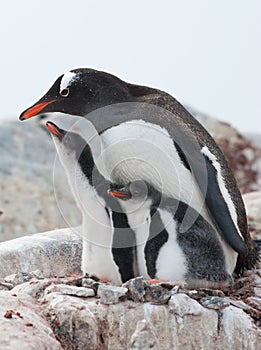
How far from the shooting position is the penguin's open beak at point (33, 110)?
11.7 feet

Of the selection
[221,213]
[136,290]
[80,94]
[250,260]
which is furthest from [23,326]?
[250,260]

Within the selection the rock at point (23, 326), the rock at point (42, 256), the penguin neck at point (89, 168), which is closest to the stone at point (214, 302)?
the rock at point (23, 326)

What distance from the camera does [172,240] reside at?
3.34 m

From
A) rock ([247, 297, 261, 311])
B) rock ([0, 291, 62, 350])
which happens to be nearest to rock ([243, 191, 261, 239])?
rock ([247, 297, 261, 311])

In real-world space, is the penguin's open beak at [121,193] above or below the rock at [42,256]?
above

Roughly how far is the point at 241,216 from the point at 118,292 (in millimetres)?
886

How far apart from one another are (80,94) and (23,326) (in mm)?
1263

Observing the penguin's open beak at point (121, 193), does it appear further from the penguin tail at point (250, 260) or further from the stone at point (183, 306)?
the penguin tail at point (250, 260)

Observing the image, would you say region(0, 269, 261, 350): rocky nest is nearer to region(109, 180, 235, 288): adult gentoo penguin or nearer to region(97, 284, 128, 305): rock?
region(97, 284, 128, 305): rock

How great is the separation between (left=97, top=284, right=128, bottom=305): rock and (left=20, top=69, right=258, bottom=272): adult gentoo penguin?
1.80 ft

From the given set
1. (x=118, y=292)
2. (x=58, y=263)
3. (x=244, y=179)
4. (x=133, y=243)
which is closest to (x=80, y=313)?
(x=118, y=292)

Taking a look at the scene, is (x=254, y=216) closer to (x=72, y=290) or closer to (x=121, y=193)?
(x=121, y=193)

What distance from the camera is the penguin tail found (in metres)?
3.67

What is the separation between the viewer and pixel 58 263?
4.33 metres
